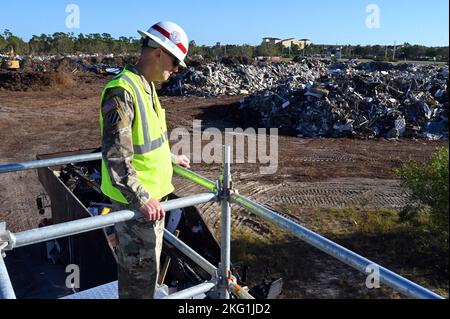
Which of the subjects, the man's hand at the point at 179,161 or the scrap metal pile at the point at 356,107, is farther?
the scrap metal pile at the point at 356,107

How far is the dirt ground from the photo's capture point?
28.8 ft

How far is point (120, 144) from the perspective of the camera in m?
2.25

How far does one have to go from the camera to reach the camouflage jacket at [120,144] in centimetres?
224

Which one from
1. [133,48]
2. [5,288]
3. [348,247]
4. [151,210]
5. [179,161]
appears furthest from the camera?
[133,48]

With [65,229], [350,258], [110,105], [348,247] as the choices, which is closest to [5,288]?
[65,229]

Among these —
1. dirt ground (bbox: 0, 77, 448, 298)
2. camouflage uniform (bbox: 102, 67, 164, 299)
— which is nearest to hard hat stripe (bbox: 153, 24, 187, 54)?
camouflage uniform (bbox: 102, 67, 164, 299)

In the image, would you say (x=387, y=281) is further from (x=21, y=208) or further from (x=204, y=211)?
(x=21, y=208)

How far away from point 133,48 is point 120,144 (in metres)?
62.1

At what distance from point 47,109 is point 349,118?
14.1 metres

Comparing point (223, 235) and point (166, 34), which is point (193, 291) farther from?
point (166, 34)

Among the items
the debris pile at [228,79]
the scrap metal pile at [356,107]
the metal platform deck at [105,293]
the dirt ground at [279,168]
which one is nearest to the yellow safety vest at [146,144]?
the metal platform deck at [105,293]

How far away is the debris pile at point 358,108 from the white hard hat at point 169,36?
14019 millimetres

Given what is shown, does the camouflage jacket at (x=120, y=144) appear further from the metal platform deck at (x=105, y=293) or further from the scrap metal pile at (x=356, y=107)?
the scrap metal pile at (x=356, y=107)
